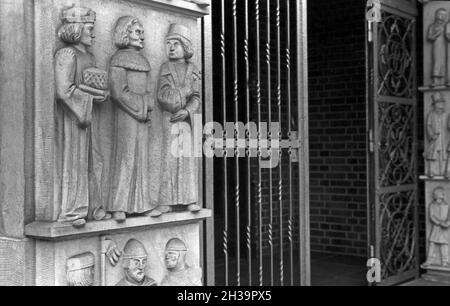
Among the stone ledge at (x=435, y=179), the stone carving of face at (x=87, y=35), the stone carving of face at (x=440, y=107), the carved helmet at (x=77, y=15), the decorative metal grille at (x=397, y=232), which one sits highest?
the carved helmet at (x=77, y=15)

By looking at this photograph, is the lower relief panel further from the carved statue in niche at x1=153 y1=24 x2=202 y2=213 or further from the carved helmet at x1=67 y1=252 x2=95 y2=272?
the carved statue in niche at x1=153 y1=24 x2=202 y2=213

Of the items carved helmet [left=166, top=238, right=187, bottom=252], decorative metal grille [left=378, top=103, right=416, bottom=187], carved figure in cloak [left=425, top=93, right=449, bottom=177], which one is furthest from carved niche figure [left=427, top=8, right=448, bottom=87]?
carved helmet [left=166, top=238, right=187, bottom=252]

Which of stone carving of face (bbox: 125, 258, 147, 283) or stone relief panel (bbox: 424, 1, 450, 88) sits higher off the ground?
stone relief panel (bbox: 424, 1, 450, 88)

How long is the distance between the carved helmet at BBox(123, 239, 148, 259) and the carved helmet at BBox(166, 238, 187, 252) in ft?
0.67

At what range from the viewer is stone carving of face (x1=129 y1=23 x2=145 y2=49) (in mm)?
3232

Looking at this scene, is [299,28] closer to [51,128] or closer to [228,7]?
[51,128]

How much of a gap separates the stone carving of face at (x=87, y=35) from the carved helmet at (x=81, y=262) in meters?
→ 0.95

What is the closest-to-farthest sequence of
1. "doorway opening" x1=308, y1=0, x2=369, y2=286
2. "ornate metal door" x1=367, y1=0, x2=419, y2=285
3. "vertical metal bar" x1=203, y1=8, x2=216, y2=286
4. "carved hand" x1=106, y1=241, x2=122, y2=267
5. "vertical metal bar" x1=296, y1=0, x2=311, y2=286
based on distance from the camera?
"carved hand" x1=106, y1=241, x2=122, y2=267 < "vertical metal bar" x1=203, y1=8, x2=216, y2=286 < "vertical metal bar" x1=296, y1=0, x2=311, y2=286 < "ornate metal door" x1=367, y1=0, x2=419, y2=285 < "doorway opening" x1=308, y1=0, x2=369, y2=286

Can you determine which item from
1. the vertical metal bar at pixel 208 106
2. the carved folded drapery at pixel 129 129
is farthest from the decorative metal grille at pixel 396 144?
the carved folded drapery at pixel 129 129

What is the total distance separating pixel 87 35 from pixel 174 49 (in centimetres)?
58

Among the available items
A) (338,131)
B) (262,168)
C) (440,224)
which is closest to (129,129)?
(440,224)

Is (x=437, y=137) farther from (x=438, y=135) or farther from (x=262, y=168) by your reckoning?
(x=262, y=168)

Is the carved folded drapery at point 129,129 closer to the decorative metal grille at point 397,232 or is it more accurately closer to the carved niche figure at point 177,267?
the carved niche figure at point 177,267

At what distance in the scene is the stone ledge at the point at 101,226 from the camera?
2.88 metres
